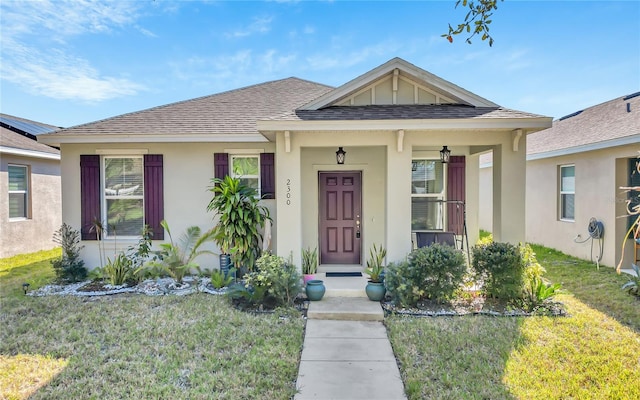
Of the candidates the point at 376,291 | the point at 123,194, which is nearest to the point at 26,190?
the point at 123,194

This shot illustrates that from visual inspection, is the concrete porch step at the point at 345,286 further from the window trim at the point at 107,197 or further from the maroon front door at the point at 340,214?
the window trim at the point at 107,197

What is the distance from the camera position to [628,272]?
7.52 meters

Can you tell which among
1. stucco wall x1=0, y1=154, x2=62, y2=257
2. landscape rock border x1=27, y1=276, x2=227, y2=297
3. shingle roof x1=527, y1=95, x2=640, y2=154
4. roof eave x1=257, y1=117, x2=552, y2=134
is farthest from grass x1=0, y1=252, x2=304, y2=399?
shingle roof x1=527, y1=95, x2=640, y2=154

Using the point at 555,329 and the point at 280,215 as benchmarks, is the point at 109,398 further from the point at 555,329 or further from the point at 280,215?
the point at 555,329

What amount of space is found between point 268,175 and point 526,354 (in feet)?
17.8

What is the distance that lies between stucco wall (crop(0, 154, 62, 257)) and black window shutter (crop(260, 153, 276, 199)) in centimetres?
741

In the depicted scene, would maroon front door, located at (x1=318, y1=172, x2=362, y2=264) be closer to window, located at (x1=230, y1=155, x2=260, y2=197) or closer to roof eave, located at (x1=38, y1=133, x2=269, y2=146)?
window, located at (x1=230, y1=155, x2=260, y2=197)

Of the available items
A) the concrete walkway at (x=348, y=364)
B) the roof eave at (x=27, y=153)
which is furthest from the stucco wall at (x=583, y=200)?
the roof eave at (x=27, y=153)

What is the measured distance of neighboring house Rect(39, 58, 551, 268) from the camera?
6172 millimetres

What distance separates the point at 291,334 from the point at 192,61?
1243 cm

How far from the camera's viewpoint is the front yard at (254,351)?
341 cm

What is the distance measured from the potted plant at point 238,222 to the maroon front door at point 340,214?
1.59m

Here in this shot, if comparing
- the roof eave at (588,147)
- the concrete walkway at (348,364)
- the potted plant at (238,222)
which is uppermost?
the roof eave at (588,147)

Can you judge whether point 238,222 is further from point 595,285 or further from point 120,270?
point 595,285
